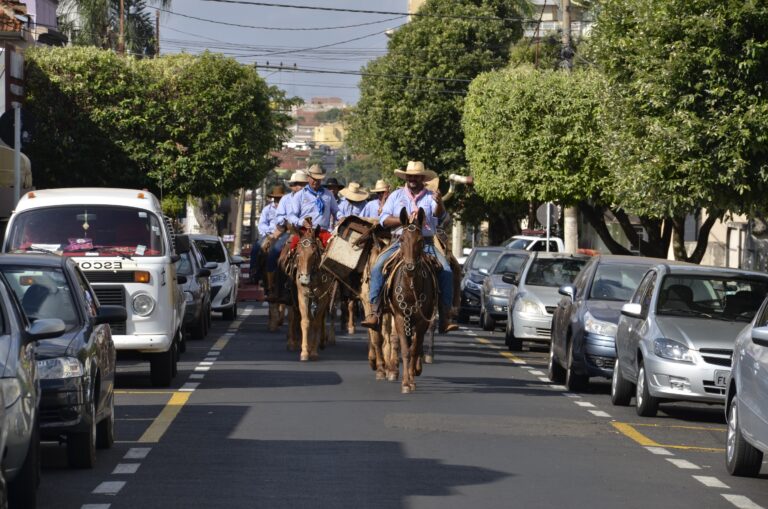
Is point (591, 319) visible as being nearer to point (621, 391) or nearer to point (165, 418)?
point (621, 391)

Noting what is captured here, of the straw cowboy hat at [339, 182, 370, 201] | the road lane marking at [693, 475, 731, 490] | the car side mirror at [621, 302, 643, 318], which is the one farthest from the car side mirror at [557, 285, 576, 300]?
the road lane marking at [693, 475, 731, 490]

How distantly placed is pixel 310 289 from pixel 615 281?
166 inches

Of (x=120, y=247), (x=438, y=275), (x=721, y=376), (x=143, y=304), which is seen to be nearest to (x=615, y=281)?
(x=438, y=275)

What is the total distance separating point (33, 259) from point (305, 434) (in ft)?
9.76

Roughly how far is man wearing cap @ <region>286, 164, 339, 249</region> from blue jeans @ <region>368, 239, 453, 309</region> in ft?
19.1

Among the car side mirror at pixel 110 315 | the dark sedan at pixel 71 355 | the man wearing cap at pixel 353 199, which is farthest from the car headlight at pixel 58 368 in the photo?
the man wearing cap at pixel 353 199

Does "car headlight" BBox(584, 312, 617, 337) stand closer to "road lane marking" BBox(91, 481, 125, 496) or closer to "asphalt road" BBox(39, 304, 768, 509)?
"asphalt road" BBox(39, 304, 768, 509)

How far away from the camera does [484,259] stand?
38.7m

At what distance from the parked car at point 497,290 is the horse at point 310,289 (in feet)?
29.2

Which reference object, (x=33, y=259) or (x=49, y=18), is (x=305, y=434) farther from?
(x=49, y=18)

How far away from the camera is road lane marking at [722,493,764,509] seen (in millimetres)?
11438

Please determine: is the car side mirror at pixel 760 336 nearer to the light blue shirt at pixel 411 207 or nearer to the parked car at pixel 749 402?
the parked car at pixel 749 402

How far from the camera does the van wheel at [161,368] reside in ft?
63.1

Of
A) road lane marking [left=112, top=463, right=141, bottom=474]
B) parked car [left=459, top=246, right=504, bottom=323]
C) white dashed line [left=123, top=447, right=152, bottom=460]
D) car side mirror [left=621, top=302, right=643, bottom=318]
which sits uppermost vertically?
car side mirror [left=621, top=302, right=643, bottom=318]
